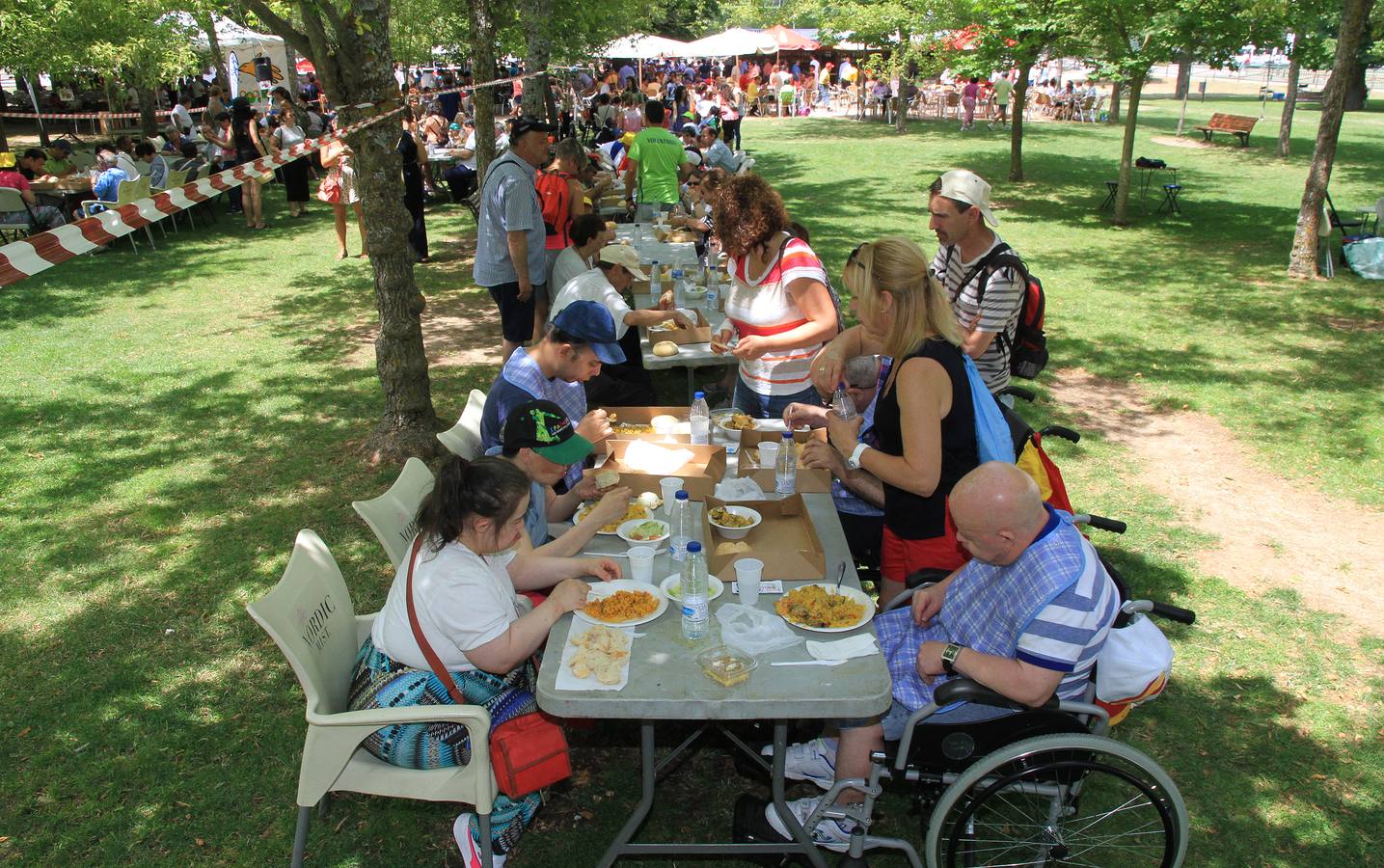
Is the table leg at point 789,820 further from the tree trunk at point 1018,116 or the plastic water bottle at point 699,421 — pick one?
the tree trunk at point 1018,116

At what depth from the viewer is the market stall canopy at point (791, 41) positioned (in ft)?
109

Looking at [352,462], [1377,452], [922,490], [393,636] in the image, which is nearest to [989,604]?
[922,490]

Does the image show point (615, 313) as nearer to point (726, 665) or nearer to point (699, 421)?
point (699, 421)

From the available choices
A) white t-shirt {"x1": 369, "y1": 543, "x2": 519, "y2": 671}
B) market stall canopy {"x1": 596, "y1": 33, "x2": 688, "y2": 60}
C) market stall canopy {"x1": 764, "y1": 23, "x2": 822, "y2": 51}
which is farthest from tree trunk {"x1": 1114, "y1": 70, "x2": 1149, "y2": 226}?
market stall canopy {"x1": 764, "y1": 23, "x2": 822, "y2": 51}

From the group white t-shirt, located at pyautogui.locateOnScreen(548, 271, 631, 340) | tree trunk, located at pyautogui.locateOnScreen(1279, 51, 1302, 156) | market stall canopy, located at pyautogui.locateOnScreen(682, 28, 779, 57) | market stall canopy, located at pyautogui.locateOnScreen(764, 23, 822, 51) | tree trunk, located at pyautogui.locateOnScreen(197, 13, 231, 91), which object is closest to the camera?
white t-shirt, located at pyautogui.locateOnScreen(548, 271, 631, 340)

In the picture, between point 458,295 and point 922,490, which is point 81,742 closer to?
point 922,490

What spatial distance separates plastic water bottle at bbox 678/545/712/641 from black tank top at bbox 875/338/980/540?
0.94 m

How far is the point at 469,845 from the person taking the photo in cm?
275

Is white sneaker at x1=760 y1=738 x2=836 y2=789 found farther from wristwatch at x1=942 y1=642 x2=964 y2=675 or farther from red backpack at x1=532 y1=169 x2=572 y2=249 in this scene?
red backpack at x1=532 y1=169 x2=572 y2=249

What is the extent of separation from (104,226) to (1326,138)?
11986mm

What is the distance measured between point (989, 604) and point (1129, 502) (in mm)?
3405

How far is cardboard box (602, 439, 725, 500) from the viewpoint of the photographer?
3.60m

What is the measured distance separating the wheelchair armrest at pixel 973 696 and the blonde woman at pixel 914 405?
764 mm

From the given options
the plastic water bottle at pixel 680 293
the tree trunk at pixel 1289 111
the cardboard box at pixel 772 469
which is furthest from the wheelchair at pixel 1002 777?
the tree trunk at pixel 1289 111
